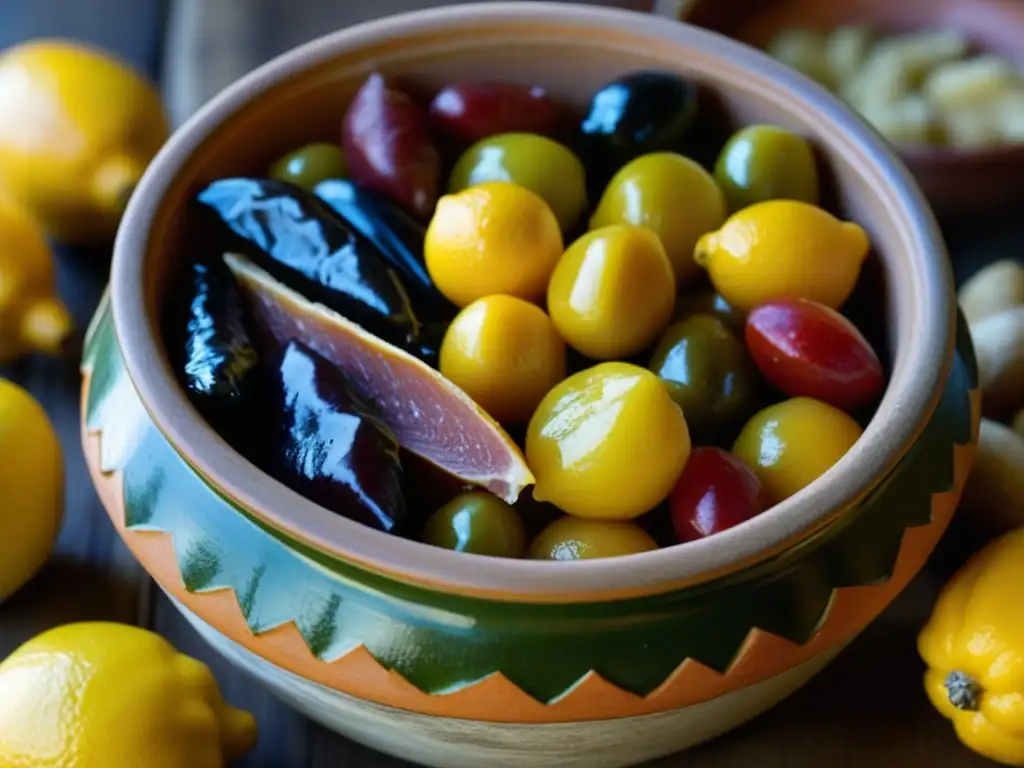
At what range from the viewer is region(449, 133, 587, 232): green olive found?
26.6 inches

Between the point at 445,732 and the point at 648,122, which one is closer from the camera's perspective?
the point at 445,732

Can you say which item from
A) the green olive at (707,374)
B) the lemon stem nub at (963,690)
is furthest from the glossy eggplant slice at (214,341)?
the lemon stem nub at (963,690)

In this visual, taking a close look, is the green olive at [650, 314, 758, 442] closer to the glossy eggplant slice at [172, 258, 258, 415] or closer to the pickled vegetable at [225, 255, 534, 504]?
Result: the pickled vegetable at [225, 255, 534, 504]

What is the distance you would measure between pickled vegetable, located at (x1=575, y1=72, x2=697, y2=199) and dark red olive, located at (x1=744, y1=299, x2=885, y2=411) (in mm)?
151

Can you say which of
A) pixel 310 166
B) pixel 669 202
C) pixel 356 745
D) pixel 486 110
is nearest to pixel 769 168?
pixel 669 202

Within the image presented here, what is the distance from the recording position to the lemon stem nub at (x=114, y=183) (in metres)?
0.80

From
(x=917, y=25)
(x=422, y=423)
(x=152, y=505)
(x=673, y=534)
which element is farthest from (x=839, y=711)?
(x=917, y=25)

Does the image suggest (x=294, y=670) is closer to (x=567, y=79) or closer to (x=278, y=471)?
(x=278, y=471)

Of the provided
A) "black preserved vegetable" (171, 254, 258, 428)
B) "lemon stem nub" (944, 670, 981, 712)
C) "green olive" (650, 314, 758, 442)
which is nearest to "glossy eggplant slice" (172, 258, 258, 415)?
"black preserved vegetable" (171, 254, 258, 428)

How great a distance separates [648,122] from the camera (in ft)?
2.26

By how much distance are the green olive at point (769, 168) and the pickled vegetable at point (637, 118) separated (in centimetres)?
4

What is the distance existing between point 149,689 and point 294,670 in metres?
0.09

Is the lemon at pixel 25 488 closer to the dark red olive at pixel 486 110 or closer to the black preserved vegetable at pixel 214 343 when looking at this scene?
the black preserved vegetable at pixel 214 343

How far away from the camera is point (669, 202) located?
2.12 ft
